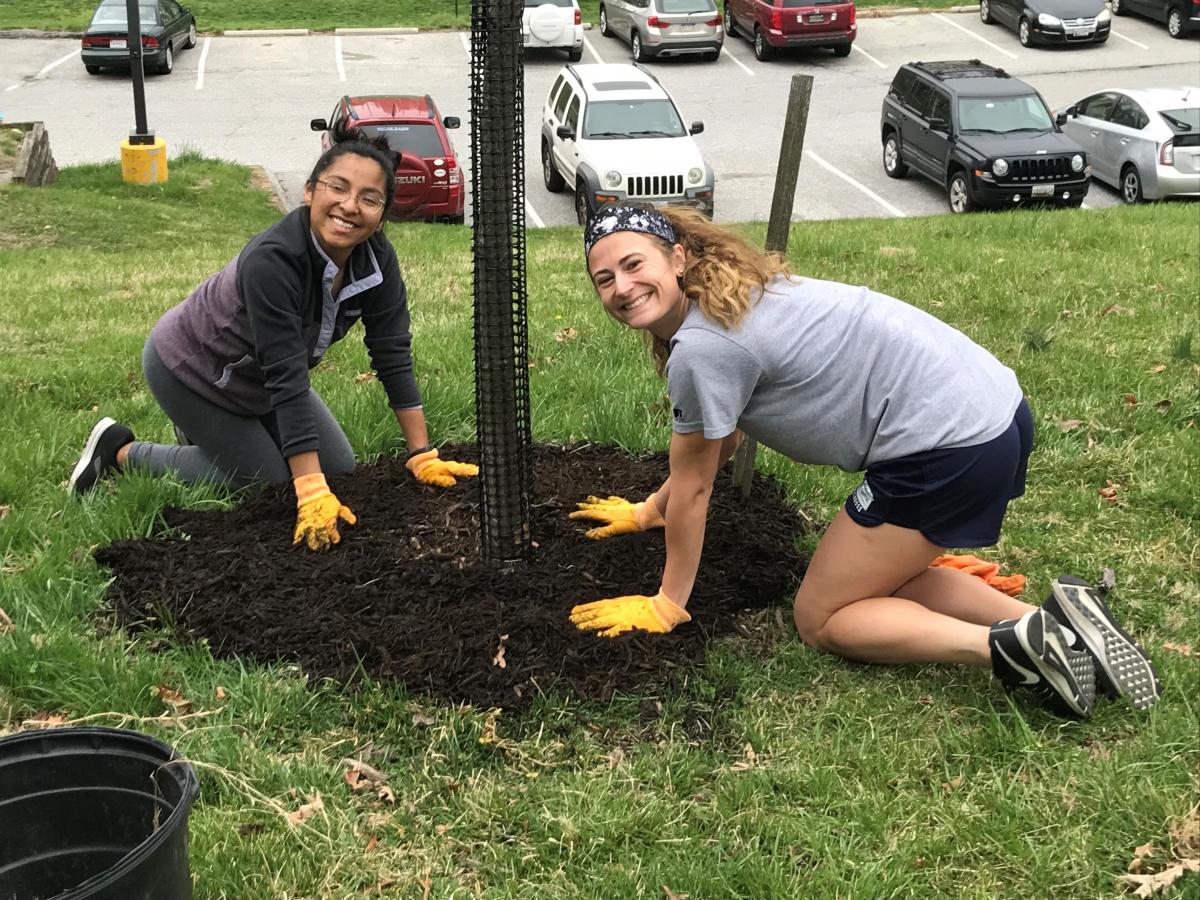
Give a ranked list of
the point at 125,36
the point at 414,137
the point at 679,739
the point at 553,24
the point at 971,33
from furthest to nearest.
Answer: the point at 971,33 → the point at 553,24 → the point at 125,36 → the point at 414,137 → the point at 679,739

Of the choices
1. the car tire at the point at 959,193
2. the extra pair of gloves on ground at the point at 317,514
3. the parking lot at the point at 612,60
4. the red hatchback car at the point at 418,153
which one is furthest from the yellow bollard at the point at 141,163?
the extra pair of gloves on ground at the point at 317,514

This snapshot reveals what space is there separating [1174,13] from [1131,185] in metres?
14.5

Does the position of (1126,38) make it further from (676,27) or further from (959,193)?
(959,193)

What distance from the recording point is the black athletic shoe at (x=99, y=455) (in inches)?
179

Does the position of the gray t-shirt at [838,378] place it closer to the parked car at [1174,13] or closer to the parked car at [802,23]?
the parked car at [802,23]

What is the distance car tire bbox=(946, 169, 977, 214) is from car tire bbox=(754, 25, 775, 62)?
1156 cm

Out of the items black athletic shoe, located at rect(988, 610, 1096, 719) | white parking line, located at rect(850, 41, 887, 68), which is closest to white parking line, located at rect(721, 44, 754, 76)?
white parking line, located at rect(850, 41, 887, 68)

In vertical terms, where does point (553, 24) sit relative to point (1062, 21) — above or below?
below

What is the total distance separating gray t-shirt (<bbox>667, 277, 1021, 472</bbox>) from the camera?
316 centimetres

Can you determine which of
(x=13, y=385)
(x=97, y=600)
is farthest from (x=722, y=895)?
(x=13, y=385)

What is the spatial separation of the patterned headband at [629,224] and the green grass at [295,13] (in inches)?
1129

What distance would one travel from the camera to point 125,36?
24.2m

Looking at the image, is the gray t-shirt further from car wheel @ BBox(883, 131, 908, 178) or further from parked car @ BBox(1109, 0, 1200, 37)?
parked car @ BBox(1109, 0, 1200, 37)

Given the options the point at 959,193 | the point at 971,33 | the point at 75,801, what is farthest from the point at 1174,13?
the point at 75,801
